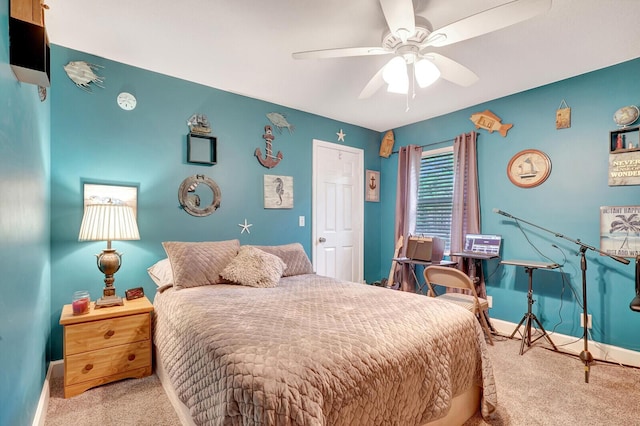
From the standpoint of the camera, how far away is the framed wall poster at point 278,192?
11.1 feet

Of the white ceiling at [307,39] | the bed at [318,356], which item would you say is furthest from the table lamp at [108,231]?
the white ceiling at [307,39]

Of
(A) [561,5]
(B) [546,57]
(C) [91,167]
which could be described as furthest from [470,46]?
(C) [91,167]

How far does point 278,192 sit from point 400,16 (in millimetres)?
2217

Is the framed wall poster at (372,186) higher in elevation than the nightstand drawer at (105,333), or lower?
higher

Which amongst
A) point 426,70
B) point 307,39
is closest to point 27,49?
point 307,39

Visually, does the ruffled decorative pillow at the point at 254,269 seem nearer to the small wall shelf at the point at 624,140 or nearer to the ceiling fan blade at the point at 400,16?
the ceiling fan blade at the point at 400,16

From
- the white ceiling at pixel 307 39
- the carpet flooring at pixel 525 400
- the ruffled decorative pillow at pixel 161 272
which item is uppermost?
the white ceiling at pixel 307 39

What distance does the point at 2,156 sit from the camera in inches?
42.3

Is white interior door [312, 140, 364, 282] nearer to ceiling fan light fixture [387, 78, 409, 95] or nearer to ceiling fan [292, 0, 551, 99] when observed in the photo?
ceiling fan [292, 0, 551, 99]

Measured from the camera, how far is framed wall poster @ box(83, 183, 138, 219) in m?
2.39

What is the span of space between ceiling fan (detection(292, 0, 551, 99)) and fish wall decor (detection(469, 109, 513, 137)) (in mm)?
1365

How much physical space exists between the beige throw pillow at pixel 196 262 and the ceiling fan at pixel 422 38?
161 cm

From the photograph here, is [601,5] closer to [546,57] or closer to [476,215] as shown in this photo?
[546,57]

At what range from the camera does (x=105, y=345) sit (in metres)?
2.09
